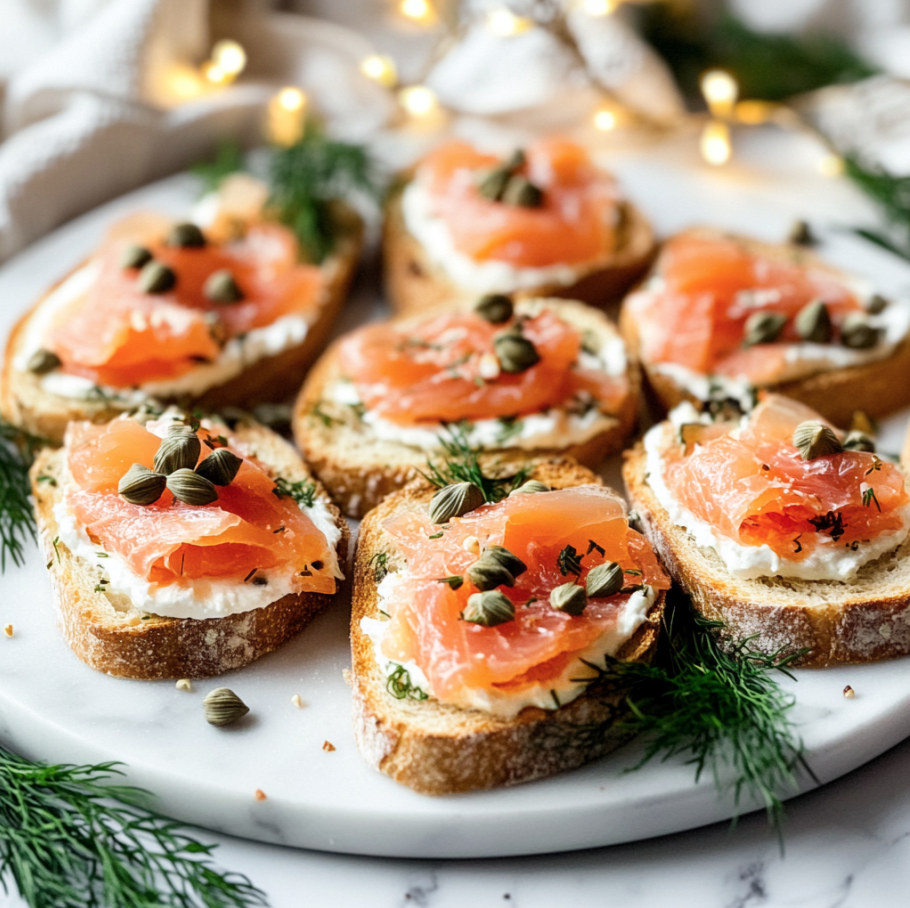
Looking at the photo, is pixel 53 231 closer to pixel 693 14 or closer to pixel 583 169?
pixel 583 169

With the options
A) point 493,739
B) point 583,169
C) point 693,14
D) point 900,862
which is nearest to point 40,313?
point 583,169

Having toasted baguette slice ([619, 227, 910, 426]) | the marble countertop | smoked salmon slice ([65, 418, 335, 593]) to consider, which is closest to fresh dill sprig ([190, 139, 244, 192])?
smoked salmon slice ([65, 418, 335, 593])

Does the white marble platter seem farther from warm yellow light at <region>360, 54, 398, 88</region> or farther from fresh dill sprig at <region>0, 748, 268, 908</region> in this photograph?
warm yellow light at <region>360, 54, 398, 88</region>

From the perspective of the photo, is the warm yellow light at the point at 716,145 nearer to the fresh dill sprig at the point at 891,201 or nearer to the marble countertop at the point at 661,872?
the fresh dill sprig at the point at 891,201

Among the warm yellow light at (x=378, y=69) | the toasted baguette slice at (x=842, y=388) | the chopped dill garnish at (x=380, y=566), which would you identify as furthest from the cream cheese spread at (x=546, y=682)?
the warm yellow light at (x=378, y=69)

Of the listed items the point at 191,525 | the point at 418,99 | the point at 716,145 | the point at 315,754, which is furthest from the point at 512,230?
the point at 315,754
